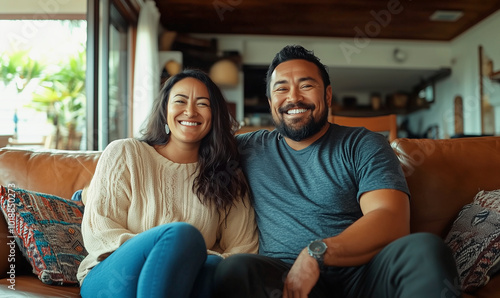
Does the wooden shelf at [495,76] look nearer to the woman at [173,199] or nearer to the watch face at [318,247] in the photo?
the woman at [173,199]

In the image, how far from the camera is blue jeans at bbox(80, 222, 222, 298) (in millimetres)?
1141

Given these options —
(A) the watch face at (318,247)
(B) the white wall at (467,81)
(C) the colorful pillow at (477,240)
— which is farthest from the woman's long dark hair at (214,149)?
(B) the white wall at (467,81)

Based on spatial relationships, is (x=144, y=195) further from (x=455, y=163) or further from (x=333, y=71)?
(x=333, y=71)

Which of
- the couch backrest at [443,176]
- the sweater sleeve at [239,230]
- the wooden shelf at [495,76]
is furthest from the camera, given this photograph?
the wooden shelf at [495,76]

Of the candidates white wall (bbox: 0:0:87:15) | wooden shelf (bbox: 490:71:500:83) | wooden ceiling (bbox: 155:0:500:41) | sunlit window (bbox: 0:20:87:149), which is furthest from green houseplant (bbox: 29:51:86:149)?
wooden shelf (bbox: 490:71:500:83)

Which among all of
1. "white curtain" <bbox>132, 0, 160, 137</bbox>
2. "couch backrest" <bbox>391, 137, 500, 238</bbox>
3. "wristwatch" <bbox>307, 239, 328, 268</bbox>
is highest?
"white curtain" <bbox>132, 0, 160, 137</bbox>

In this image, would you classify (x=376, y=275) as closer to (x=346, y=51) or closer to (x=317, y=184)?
(x=317, y=184)

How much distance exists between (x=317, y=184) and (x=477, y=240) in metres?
0.55

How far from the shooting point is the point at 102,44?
375 centimetres

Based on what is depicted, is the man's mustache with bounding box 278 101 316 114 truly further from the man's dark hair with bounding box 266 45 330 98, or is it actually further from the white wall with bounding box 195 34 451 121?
the white wall with bounding box 195 34 451 121

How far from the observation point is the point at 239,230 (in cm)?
158

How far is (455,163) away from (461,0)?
12.3ft

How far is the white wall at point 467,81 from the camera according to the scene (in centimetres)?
545

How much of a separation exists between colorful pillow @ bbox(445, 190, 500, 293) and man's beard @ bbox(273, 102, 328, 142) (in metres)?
0.60
